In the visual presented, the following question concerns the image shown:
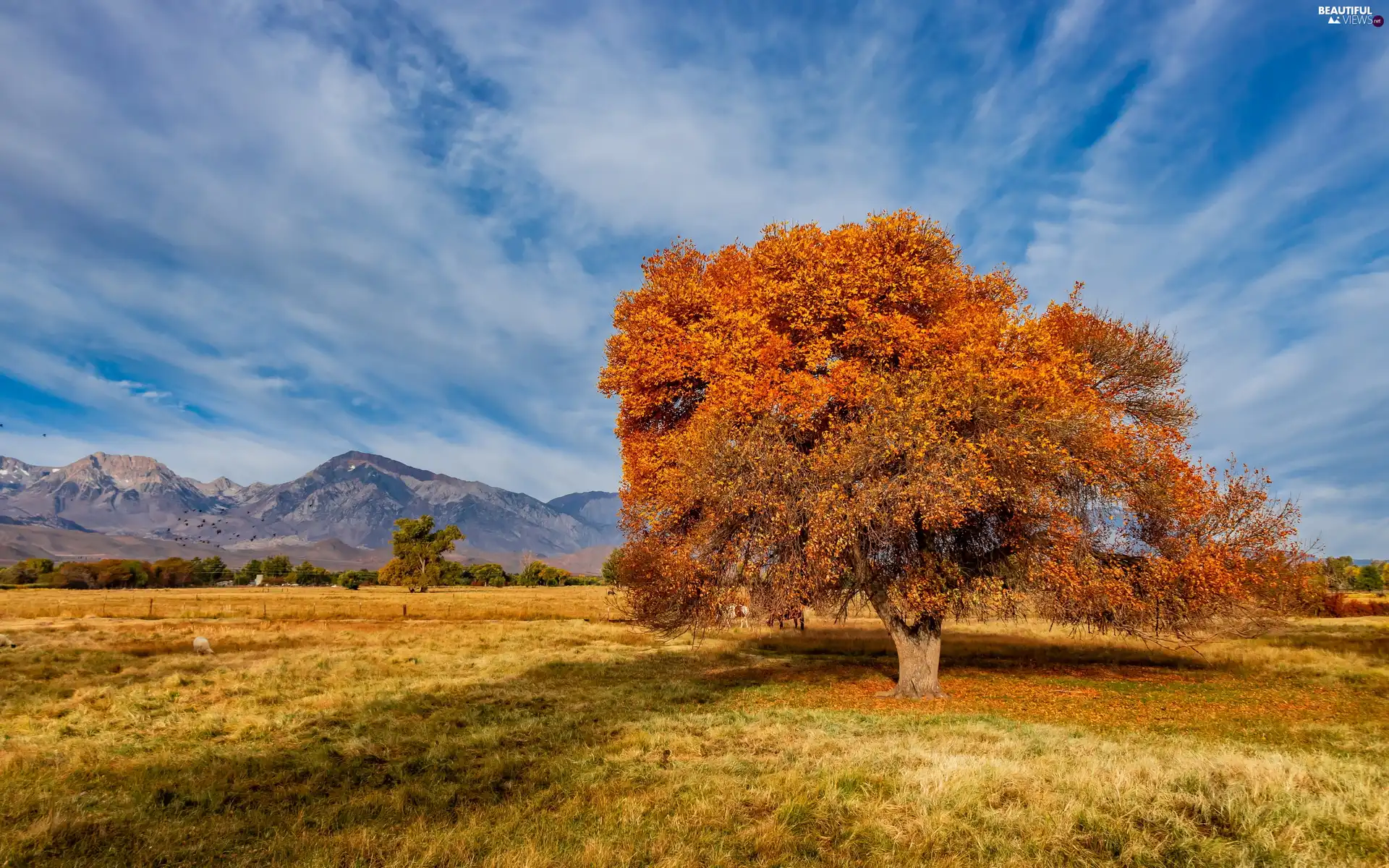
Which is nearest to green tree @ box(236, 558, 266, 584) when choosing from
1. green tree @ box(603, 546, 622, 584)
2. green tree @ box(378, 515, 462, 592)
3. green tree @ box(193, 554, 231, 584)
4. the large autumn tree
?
green tree @ box(193, 554, 231, 584)

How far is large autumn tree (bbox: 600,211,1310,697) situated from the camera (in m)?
15.3

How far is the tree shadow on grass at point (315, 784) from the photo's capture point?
766cm

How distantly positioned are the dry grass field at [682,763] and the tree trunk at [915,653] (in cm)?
103

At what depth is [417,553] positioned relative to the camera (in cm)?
11981

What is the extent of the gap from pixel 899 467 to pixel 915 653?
6.39 metres

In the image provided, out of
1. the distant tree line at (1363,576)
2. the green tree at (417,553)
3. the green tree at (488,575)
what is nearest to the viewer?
the distant tree line at (1363,576)

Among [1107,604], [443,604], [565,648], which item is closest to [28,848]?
[1107,604]

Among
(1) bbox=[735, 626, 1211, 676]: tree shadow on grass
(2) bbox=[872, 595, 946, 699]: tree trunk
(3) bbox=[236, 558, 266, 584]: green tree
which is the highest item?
(2) bbox=[872, 595, 946, 699]: tree trunk

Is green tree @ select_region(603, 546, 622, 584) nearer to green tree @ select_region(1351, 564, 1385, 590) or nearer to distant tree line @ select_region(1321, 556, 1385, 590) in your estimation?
distant tree line @ select_region(1321, 556, 1385, 590)

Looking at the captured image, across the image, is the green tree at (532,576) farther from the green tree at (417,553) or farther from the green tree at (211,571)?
the green tree at (211,571)

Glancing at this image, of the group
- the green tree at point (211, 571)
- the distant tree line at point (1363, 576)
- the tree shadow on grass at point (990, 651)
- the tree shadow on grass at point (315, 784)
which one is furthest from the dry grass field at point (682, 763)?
the green tree at point (211, 571)

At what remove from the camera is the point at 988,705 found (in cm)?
1705

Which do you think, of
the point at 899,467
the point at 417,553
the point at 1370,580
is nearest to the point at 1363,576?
Answer: the point at 1370,580

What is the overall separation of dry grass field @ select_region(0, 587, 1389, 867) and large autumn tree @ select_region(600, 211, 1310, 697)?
2.98 m
